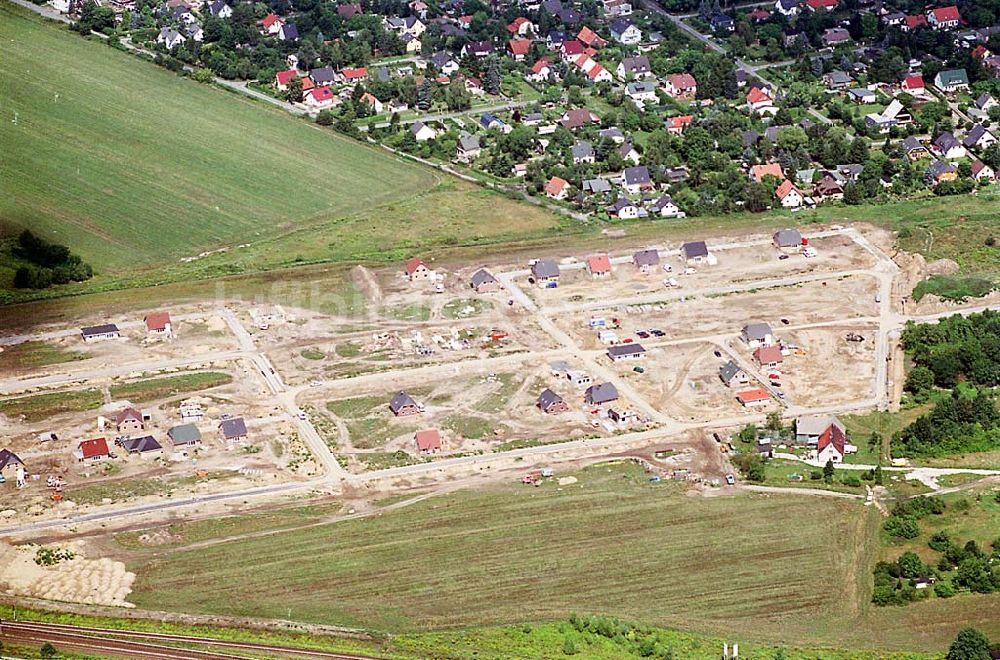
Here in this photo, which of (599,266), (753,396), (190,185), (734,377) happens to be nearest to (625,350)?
(734,377)

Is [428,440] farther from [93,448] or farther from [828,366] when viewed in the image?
[828,366]

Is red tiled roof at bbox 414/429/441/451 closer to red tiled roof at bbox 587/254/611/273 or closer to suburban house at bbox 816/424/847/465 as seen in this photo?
suburban house at bbox 816/424/847/465

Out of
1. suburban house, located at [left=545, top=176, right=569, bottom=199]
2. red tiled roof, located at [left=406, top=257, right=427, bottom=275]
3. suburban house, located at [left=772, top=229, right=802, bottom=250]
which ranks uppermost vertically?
suburban house, located at [left=545, top=176, right=569, bottom=199]

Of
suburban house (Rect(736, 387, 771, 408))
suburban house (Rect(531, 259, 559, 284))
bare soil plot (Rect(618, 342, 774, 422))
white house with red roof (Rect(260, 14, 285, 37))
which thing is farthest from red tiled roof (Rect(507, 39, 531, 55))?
suburban house (Rect(736, 387, 771, 408))

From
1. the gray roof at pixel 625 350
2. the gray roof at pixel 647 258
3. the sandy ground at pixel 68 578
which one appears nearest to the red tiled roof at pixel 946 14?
the gray roof at pixel 647 258

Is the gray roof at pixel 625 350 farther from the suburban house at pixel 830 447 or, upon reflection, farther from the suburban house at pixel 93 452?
the suburban house at pixel 93 452

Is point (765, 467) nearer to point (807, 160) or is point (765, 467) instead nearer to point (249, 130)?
point (807, 160)
